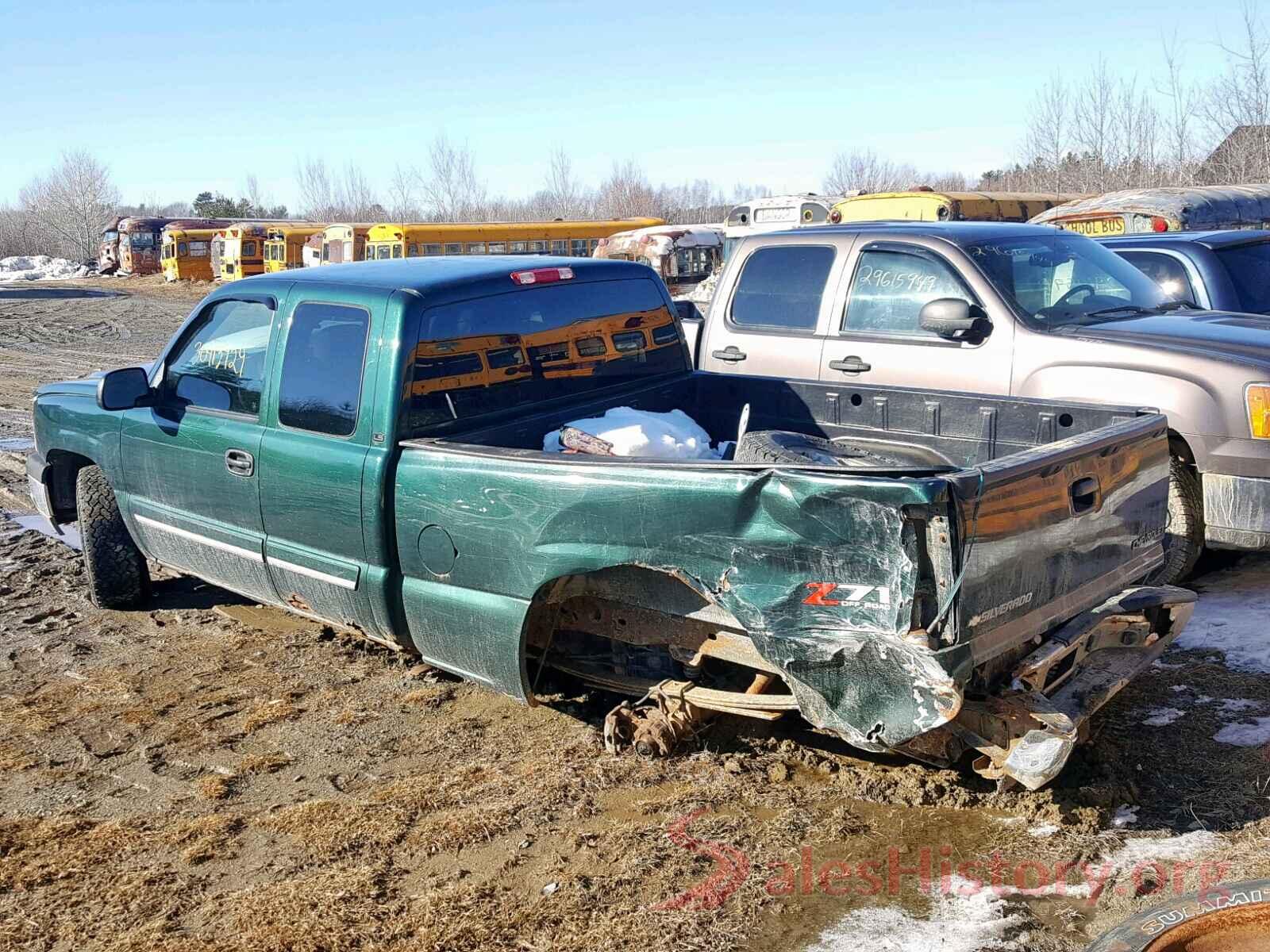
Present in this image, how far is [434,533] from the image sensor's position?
434cm

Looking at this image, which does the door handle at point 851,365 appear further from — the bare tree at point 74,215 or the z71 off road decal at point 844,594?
the bare tree at point 74,215

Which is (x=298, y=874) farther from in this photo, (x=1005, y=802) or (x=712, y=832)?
(x=1005, y=802)

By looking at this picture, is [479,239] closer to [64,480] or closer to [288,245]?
[288,245]

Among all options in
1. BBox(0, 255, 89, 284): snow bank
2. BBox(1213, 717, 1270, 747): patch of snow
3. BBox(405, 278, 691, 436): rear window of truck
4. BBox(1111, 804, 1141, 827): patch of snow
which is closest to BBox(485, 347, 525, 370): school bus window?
BBox(405, 278, 691, 436): rear window of truck

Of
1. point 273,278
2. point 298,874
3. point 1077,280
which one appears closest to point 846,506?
point 298,874

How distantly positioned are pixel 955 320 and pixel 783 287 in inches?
53.4

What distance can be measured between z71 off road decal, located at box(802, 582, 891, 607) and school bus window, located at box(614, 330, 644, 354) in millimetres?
2238

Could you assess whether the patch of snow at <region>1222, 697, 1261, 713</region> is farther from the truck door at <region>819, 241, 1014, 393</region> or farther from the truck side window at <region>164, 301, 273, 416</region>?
the truck side window at <region>164, 301, 273, 416</region>

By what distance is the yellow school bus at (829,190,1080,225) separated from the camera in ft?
Answer: 66.5

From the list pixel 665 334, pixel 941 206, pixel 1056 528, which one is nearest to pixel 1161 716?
pixel 1056 528

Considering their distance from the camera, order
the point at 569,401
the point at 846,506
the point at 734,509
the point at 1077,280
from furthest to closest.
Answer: the point at 1077,280
the point at 569,401
the point at 734,509
the point at 846,506

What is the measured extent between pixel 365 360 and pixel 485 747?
1576mm

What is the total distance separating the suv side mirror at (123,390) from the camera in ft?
17.8

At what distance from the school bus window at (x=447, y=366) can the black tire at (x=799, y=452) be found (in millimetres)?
1120
